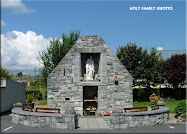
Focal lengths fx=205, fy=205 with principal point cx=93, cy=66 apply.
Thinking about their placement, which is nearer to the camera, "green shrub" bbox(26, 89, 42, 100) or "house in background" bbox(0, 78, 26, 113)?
"house in background" bbox(0, 78, 26, 113)

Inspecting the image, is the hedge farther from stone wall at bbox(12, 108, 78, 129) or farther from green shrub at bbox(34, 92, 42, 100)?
stone wall at bbox(12, 108, 78, 129)


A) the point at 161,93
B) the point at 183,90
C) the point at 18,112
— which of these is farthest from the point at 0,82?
the point at 183,90

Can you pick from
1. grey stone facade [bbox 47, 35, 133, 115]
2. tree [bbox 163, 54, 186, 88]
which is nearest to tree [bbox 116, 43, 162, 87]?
tree [bbox 163, 54, 186, 88]

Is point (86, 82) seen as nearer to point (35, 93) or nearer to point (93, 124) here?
point (93, 124)

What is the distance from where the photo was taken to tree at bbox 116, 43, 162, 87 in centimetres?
2325

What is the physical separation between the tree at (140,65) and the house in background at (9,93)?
38.5ft

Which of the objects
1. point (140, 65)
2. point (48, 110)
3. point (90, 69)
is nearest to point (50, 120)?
point (48, 110)

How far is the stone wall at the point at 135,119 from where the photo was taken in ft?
33.4

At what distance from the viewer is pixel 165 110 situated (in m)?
11.8

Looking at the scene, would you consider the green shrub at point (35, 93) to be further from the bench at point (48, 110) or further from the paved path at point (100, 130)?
the paved path at point (100, 130)

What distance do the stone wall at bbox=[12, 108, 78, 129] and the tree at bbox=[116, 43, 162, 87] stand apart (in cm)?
1432

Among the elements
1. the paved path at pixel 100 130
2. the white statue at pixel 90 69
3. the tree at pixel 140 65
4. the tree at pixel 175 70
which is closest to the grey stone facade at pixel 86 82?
the white statue at pixel 90 69

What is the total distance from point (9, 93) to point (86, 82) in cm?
800

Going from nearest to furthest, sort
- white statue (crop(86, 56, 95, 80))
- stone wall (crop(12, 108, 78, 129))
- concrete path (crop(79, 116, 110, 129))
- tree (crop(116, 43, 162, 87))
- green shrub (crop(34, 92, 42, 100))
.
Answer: stone wall (crop(12, 108, 78, 129)) < concrete path (crop(79, 116, 110, 129)) < white statue (crop(86, 56, 95, 80)) < tree (crop(116, 43, 162, 87)) < green shrub (crop(34, 92, 42, 100))
